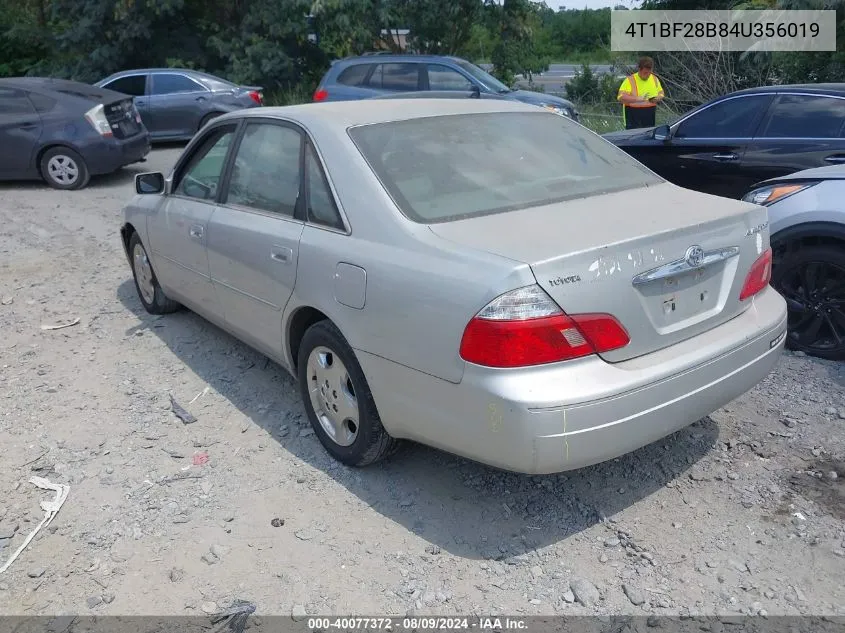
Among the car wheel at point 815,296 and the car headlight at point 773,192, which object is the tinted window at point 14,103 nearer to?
the car headlight at point 773,192

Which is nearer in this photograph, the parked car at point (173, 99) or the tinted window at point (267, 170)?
the tinted window at point (267, 170)

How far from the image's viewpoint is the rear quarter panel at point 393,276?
2.84m

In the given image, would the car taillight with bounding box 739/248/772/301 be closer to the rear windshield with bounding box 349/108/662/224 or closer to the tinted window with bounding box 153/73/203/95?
the rear windshield with bounding box 349/108/662/224

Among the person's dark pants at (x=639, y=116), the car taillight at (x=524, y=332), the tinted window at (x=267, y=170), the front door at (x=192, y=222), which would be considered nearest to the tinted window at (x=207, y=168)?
the front door at (x=192, y=222)

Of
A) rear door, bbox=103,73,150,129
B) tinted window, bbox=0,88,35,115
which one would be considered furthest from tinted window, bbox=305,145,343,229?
rear door, bbox=103,73,150,129

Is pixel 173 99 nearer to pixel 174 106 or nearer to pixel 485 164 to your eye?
pixel 174 106

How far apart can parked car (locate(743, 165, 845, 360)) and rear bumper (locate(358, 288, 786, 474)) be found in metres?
1.71

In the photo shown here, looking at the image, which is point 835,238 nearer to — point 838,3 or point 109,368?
point 109,368

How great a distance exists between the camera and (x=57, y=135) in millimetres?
10797

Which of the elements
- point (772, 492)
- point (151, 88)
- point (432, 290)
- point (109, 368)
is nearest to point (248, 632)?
point (432, 290)

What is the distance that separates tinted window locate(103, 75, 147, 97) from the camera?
14.5 meters

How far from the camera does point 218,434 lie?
4188mm

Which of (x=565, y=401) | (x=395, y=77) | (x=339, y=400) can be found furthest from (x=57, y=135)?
(x=565, y=401)

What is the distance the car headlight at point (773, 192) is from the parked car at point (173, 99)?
11.2m
